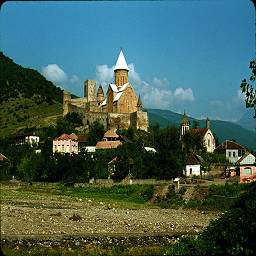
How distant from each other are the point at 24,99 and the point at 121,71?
32.3 meters

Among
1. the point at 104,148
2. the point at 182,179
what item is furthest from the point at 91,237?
the point at 104,148

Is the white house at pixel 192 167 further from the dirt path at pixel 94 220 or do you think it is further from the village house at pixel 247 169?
the dirt path at pixel 94 220

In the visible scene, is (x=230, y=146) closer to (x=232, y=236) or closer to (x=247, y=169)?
(x=247, y=169)

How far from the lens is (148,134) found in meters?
67.2

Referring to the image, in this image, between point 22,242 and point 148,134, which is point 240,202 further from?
point 148,134

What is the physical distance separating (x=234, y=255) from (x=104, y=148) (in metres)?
49.5

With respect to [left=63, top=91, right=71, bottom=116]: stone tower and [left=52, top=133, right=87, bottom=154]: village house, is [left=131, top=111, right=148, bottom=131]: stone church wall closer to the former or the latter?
[left=52, top=133, right=87, bottom=154]: village house

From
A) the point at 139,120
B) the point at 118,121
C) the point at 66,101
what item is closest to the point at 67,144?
the point at 118,121

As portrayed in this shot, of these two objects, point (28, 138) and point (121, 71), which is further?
point (121, 71)

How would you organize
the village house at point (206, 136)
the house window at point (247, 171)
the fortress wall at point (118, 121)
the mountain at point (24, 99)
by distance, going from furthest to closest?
the mountain at point (24, 99), the fortress wall at point (118, 121), the village house at point (206, 136), the house window at point (247, 171)

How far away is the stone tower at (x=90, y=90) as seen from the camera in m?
84.0

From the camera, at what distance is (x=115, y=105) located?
246ft

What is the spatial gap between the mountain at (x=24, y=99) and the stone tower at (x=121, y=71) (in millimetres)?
11169

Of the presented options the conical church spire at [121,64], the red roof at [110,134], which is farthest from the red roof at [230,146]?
the conical church spire at [121,64]
